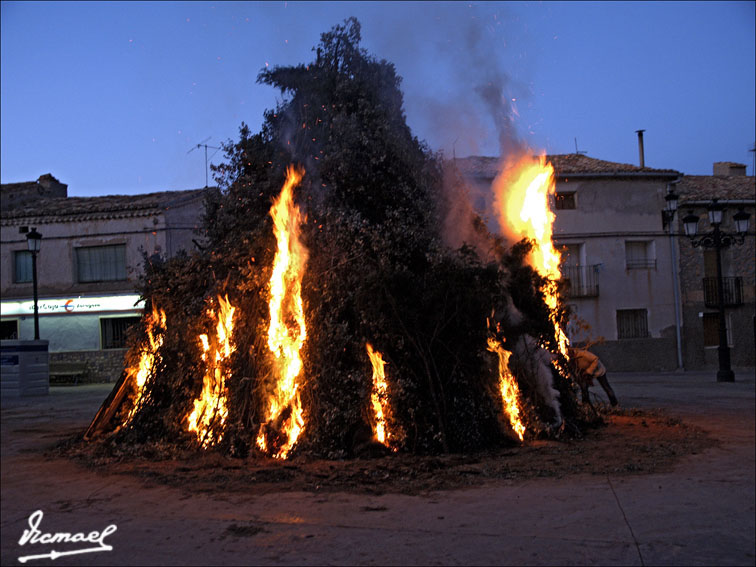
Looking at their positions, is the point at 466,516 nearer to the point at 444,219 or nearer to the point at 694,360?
the point at 444,219

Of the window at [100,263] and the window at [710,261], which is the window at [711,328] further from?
the window at [100,263]

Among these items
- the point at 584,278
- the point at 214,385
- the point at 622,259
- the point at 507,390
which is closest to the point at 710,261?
the point at 622,259

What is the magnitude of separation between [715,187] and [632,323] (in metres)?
7.28

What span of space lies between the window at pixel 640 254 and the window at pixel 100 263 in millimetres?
19909

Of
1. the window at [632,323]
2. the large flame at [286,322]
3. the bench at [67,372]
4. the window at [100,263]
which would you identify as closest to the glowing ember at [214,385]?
the large flame at [286,322]

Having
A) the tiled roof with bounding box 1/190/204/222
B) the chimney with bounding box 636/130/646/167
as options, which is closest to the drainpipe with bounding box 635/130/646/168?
the chimney with bounding box 636/130/646/167

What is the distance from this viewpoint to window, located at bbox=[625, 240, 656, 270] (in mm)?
28422

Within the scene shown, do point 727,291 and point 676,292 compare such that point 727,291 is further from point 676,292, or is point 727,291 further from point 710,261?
point 676,292

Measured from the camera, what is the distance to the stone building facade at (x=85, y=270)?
87.7 feet

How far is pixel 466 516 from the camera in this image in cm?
555

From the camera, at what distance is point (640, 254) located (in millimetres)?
28594

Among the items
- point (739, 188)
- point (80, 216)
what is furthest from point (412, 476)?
point (739, 188)

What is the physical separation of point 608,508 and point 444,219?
18.3ft

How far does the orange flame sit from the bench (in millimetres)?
17588
